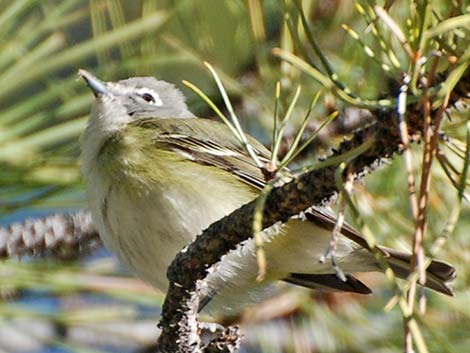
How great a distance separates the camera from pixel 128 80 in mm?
3029

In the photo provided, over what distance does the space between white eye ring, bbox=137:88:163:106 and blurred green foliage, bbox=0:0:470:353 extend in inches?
6.1

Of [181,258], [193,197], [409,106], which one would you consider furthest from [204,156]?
[409,106]

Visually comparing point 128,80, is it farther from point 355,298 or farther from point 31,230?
point 355,298

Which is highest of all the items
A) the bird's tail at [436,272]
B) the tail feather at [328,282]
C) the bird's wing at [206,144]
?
the bird's wing at [206,144]

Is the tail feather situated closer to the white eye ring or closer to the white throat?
the white throat

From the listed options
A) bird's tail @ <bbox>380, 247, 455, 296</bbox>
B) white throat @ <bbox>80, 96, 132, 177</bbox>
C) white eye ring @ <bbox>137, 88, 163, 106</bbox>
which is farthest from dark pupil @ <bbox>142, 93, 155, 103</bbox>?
bird's tail @ <bbox>380, 247, 455, 296</bbox>

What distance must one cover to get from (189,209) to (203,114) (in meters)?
0.48

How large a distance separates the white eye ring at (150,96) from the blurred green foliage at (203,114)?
0.16 meters

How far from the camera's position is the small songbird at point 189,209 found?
2652 mm

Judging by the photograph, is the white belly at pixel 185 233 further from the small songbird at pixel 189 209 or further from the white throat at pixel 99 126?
the white throat at pixel 99 126

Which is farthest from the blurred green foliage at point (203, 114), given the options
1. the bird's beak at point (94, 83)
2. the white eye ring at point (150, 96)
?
the white eye ring at point (150, 96)

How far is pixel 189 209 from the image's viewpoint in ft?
8.78

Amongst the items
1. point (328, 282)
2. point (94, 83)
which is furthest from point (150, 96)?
point (328, 282)

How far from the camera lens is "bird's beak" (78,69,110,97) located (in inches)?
103
